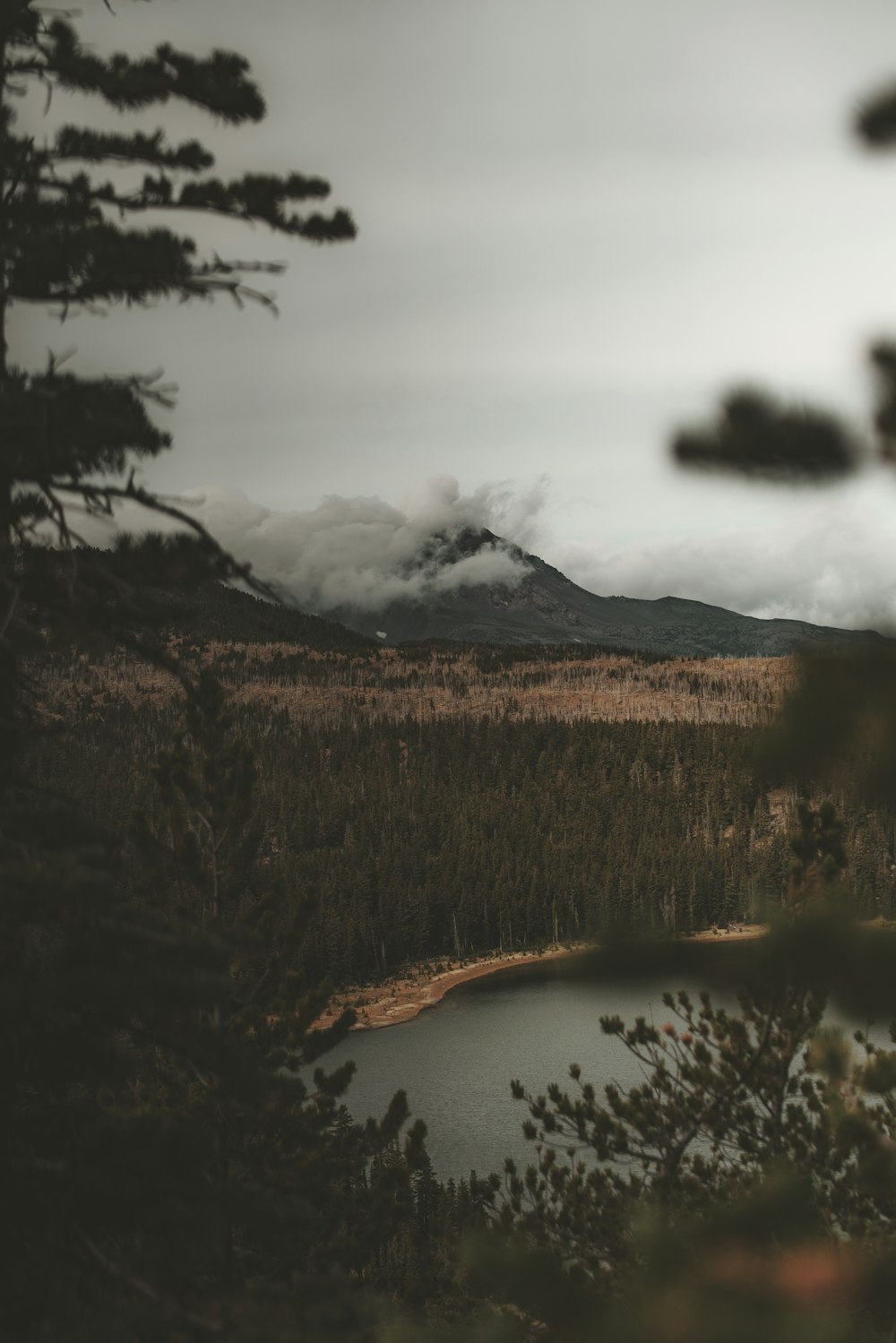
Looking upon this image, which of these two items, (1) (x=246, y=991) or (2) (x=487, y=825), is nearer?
(1) (x=246, y=991)

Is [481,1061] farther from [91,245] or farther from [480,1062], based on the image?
[91,245]

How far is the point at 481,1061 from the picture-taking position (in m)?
52.5

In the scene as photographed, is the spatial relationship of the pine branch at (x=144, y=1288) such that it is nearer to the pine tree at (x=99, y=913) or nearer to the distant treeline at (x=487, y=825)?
the pine tree at (x=99, y=913)

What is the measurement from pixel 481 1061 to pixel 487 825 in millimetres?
57907

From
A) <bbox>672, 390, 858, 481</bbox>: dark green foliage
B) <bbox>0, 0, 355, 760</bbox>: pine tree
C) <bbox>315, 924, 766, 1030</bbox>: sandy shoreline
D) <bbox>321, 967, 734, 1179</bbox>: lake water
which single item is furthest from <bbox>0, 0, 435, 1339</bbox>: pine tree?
<bbox>315, 924, 766, 1030</bbox>: sandy shoreline

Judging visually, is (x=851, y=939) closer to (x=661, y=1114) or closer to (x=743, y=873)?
(x=661, y=1114)

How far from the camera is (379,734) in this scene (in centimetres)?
15838

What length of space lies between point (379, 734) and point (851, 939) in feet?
514

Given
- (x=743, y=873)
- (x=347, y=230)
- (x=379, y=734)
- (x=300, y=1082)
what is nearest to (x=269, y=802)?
(x=379, y=734)

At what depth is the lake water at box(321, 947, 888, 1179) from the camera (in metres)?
39.7

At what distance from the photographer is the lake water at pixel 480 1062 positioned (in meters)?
39.9

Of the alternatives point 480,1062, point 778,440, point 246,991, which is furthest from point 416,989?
point 778,440

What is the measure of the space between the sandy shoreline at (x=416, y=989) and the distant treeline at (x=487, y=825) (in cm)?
269

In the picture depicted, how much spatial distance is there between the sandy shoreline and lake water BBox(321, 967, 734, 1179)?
1357 millimetres
